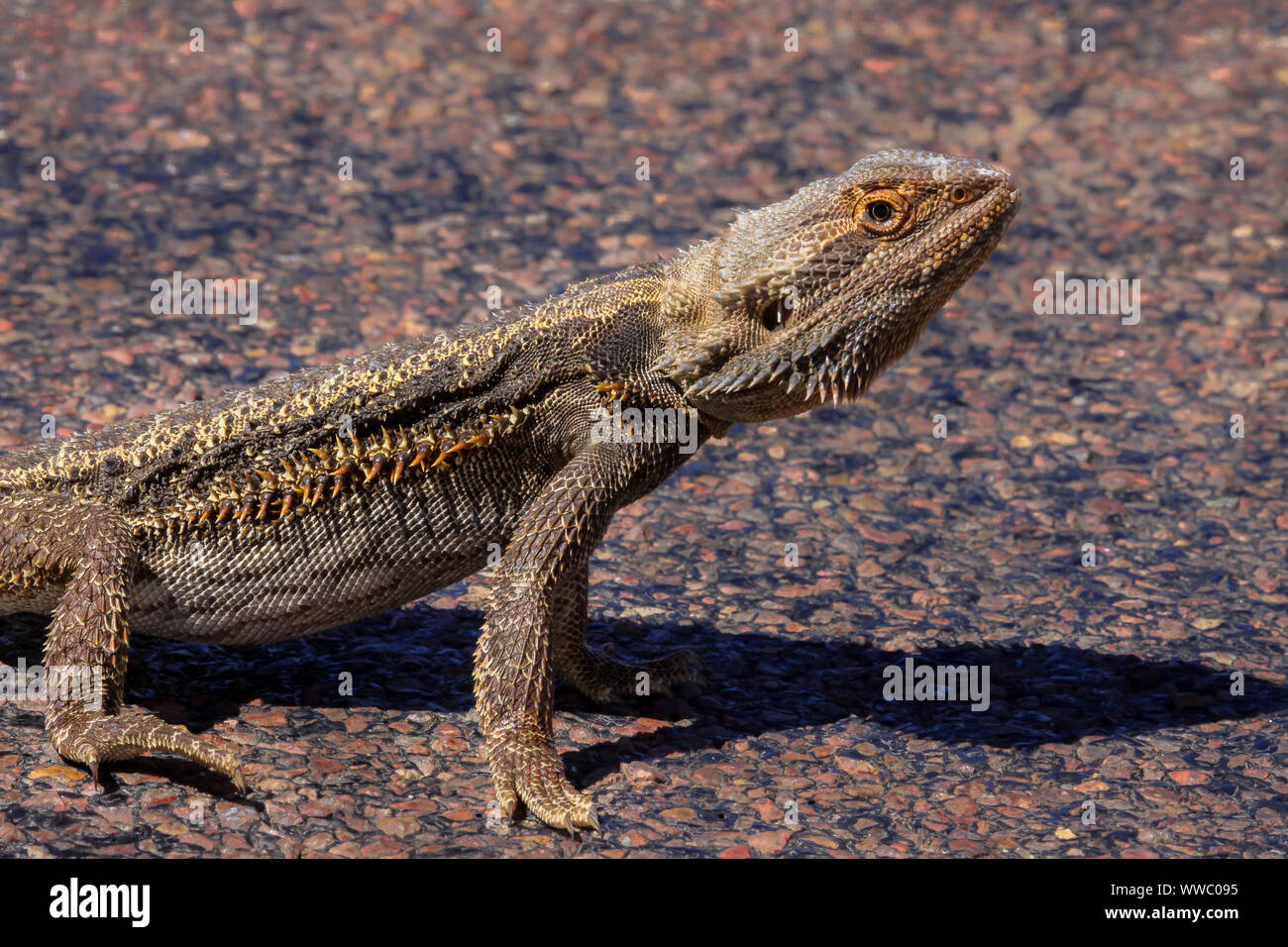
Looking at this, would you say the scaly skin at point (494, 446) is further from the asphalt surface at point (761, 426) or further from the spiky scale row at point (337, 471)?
the asphalt surface at point (761, 426)

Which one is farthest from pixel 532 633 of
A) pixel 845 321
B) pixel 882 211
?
pixel 882 211

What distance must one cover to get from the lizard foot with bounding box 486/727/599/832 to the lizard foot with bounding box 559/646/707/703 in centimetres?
88

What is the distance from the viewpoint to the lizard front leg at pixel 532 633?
5.76 metres

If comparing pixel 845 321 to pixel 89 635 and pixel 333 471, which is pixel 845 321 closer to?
pixel 333 471

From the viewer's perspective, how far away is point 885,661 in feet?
23.7

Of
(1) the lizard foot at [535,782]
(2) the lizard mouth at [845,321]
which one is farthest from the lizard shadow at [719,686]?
(2) the lizard mouth at [845,321]

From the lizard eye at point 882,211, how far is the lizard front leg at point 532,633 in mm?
1388

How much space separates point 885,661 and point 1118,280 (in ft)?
16.6

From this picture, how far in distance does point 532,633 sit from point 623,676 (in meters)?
1.07

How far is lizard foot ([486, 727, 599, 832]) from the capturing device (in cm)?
564

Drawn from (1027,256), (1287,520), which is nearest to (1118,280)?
(1027,256)

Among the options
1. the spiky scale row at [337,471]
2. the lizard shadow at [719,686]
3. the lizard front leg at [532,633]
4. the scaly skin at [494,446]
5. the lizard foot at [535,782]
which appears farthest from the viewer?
the lizard shadow at [719,686]

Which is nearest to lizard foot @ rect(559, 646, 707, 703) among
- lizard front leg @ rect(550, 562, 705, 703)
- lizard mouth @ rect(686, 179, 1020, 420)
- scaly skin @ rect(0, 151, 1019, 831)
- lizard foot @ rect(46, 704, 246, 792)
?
lizard front leg @ rect(550, 562, 705, 703)

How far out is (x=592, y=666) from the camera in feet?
22.2
